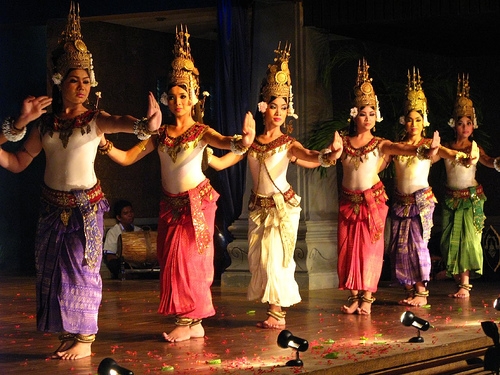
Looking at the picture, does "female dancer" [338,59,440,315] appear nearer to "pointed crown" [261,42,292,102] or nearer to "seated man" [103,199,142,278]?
"pointed crown" [261,42,292,102]

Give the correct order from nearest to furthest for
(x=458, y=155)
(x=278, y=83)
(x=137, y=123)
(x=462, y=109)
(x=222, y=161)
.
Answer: (x=137, y=123), (x=222, y=161), (x=278, y=83), (x=458, y=155), (x=462, y=109)

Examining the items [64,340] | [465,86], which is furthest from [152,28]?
[64,340]

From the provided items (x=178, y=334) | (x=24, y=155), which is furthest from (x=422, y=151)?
(x=24, y=155)

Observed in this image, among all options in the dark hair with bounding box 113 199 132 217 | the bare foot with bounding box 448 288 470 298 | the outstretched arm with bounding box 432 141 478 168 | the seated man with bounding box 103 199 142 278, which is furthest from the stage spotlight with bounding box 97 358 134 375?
the dark hair with bounding box 113 199 132 217

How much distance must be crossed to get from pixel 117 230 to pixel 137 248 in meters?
0.36

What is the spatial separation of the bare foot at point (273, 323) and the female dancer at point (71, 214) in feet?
4.63

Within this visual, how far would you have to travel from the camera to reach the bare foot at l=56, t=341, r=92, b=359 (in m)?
5.21

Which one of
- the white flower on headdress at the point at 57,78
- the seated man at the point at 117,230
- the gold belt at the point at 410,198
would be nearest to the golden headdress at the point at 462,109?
the gold belt at the point at 410,198

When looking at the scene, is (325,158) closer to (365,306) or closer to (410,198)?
(365,306)

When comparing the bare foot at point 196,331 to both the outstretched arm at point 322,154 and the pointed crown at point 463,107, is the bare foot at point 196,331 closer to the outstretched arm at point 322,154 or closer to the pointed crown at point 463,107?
the outstretched arm at point 322,154

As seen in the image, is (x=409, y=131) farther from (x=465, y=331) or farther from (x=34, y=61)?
(x=34, y=61)

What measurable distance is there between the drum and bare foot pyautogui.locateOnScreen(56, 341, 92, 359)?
14.9 ft

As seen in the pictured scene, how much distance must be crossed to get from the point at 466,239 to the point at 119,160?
3.50 meters

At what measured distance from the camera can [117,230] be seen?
10.0 metres
